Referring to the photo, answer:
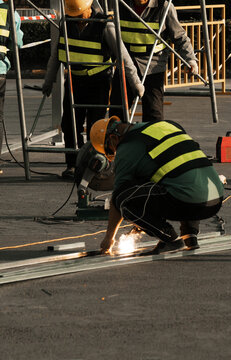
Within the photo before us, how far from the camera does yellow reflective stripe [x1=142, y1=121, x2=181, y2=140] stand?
6598 millimetres

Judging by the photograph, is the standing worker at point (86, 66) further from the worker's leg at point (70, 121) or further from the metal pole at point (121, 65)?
the metal pole at point (121, 65)

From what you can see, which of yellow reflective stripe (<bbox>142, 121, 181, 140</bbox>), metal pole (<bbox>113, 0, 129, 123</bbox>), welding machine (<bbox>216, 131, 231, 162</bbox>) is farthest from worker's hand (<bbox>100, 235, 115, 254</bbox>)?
welding machine (<bbox>216, 131, 231, 162</bbox>)

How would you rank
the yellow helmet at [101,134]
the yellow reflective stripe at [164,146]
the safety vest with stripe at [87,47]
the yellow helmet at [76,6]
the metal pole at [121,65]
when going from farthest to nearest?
the safety vest with stripe at [87,47]
the yellow helmet at [76,6]
the metal pole at [121,65]
the yellow helmet at [101,134]
the yellow reflective stripe at [164,146]

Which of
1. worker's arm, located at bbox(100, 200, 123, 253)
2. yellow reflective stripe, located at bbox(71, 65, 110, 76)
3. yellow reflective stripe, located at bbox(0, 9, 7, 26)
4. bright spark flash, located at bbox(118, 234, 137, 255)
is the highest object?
yellow reflective stripe, located at bbox(0, 9, 7, 26)

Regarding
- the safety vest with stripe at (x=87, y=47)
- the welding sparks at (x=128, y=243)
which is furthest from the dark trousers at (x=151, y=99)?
the welding sparks at (x=128, y=243)

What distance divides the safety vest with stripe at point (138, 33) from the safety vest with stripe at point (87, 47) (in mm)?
492

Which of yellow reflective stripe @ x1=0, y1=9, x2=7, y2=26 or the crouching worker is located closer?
the crouching worker

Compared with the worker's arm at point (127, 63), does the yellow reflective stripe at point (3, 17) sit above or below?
above

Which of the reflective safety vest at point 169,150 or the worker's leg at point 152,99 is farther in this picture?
the worker's leg at point 152,99

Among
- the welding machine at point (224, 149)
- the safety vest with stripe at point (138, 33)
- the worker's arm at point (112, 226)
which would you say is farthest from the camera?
the welding machine at point (224, 149)

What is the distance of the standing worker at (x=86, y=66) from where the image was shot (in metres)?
9.62

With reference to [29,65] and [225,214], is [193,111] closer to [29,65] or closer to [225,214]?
[225,214]

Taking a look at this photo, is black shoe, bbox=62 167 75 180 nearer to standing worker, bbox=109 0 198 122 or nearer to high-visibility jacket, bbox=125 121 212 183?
standing worker, bbox=109 0 198 122

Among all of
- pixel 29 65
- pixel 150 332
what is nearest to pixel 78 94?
pixel 150 332
